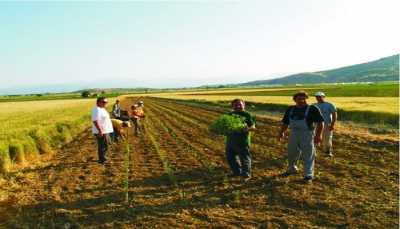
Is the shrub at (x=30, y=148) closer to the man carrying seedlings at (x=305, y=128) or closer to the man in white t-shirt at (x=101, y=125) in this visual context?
the man in white t-shirt at (x=101, y=125)

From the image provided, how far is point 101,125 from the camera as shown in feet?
41.8

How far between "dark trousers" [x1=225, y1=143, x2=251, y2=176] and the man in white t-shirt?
14.1 feet

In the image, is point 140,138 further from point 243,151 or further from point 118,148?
point 243,151

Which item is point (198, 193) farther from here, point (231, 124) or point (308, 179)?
point (308, 179)

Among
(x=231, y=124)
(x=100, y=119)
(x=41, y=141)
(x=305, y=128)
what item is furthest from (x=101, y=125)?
(x=305, y=128)

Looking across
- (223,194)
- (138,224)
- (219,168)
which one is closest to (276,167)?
(219,168)

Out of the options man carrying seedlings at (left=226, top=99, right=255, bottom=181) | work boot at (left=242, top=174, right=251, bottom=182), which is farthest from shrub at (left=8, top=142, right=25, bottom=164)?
work boot at (left=242, top=174, right=251, bottom=182)

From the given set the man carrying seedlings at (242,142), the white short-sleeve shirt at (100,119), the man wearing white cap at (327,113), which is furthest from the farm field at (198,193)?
the white short-sleeve shirt at (100,119)

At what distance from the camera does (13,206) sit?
882 cm

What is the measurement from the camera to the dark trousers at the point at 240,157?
10.3m

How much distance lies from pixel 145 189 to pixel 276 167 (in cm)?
394

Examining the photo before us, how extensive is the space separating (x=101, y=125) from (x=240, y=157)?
463 cm

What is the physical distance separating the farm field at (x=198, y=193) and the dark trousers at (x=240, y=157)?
0.35 meters

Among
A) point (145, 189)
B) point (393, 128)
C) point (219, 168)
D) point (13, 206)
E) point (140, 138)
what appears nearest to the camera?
point (13, 206)
